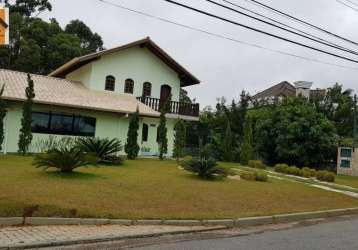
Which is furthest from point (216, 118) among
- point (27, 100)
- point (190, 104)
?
point (27, 100)

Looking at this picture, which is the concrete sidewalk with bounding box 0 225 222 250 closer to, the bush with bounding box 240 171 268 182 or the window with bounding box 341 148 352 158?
the bush with bounding box 240 171 268 182

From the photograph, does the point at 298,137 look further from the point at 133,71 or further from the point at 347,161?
the point at 133,71

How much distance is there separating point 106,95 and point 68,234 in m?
20.7

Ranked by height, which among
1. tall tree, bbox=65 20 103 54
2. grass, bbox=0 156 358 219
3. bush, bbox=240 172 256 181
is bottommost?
grass, bbox=0 156 358 219

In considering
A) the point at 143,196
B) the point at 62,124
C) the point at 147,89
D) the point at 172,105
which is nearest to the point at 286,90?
the point at 147,89

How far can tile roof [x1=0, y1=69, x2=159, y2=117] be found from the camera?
22984mm

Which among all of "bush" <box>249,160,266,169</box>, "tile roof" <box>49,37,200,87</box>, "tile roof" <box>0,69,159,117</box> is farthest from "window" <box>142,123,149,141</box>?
"bush" <box>249,160,266,169</box>

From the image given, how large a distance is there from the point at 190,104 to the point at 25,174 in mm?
18465

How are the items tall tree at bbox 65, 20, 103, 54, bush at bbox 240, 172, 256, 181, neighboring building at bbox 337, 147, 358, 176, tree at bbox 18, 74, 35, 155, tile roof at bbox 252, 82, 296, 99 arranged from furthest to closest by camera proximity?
tile roof at bbox 252, 82, 296, 99, tall tree at bbox 65, 20, 103, 54, neighboring building at bbox 337, 147, 358, 176, tree at bbox 18, 74, 35, 155, bush at bbox 240, 172, 256, 181

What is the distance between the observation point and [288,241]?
28.8 feet

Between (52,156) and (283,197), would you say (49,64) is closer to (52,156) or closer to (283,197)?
(52,156)

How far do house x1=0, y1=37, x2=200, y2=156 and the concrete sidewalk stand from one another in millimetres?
14855

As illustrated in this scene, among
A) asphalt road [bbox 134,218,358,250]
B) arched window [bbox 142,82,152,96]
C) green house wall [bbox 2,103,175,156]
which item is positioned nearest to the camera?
asphalt road [bbox 134,218,358,250]

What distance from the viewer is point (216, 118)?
130 ft
